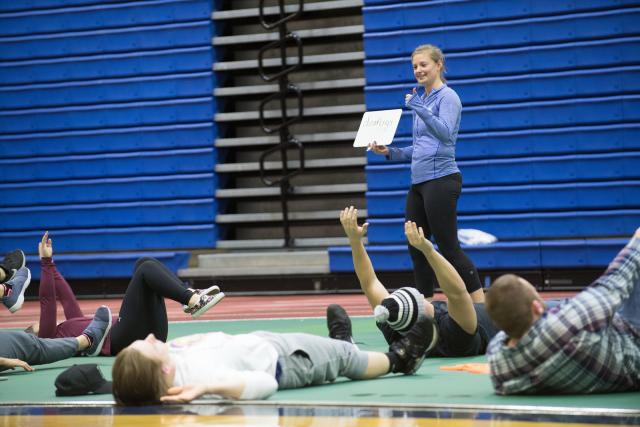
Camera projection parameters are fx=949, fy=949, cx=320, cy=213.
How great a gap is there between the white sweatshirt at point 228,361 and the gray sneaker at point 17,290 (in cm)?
236

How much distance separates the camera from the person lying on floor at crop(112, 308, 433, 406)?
3.33m

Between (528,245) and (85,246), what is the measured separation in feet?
16.3

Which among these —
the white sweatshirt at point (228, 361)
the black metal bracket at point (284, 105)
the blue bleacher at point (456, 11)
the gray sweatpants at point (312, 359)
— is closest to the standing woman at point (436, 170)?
the gray sweatpants at point (312, 359)

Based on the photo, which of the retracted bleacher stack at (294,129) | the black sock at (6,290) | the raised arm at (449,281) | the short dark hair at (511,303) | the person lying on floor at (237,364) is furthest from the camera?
the retracted bleacher stack at (294,129)

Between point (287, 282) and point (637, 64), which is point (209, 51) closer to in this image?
point (287, 282)

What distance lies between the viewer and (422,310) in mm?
4082

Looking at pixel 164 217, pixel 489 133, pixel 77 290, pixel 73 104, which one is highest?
pixel 73 104

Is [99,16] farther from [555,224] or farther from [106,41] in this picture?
[555,224]

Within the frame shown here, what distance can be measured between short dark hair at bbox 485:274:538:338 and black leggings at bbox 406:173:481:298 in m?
2.20

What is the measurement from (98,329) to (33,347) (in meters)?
0.39

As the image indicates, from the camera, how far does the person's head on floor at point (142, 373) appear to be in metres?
3.29

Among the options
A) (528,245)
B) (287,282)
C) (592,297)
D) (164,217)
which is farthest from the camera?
(164,217)

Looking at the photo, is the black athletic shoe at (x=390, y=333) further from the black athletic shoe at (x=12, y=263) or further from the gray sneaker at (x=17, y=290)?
the black athletic shoe at (x=12, y=263)

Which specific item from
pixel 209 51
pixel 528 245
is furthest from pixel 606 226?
pixel 209 51
